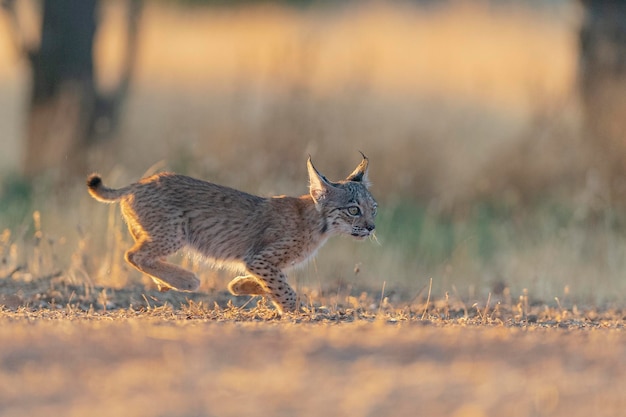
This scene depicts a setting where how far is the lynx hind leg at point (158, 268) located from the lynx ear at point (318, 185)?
118cm

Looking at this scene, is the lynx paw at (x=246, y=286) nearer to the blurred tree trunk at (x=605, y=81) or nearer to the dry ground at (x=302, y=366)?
the dry ground at (x=302, y=366)

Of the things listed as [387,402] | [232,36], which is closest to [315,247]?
[387,402]

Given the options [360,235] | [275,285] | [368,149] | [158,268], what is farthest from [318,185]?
[368,149]

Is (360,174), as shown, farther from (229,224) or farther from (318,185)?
(229,224)

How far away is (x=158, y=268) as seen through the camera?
935cm

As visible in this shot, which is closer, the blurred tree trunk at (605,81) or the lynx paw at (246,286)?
the lynx paw at (246,286)

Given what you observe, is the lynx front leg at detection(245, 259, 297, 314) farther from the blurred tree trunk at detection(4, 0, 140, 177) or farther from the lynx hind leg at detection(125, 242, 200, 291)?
the blurred tree trunk at detection(4, 0, 140, 177)

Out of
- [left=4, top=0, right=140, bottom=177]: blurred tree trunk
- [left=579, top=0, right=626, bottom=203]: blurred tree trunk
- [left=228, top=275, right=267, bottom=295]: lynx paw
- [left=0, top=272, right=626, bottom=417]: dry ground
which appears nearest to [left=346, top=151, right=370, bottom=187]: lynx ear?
[left=228, top=275, right=267, bottom=295]: lynx paw

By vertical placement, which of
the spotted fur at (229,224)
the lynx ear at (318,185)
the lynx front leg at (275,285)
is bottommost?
A: the lynx front leg at (275,285)

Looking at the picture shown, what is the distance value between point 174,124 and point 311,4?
12.6 m

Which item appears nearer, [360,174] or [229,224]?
[229,224]

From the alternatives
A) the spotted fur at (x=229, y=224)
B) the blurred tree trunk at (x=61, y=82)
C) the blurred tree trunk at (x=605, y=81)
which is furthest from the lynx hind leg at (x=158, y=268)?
the blurred tree trunk at (x=605, y=81)

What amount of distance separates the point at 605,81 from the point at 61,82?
7.48m

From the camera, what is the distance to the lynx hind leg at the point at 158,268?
929 centimetres
